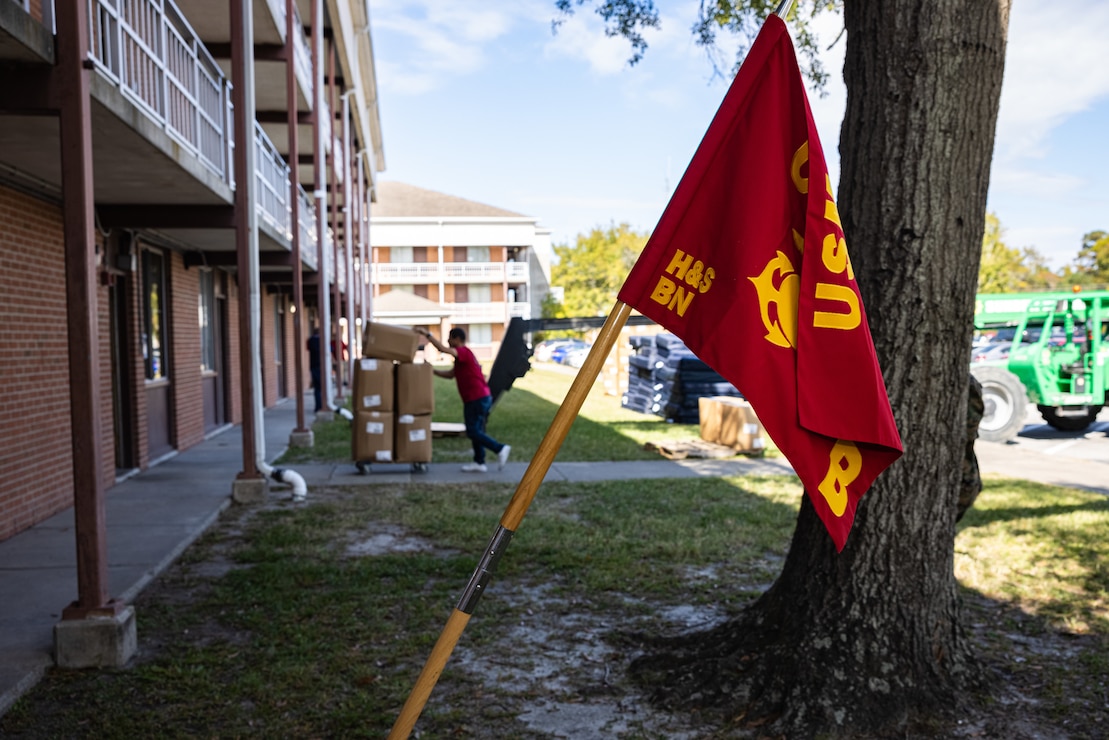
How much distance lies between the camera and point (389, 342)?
1123cm

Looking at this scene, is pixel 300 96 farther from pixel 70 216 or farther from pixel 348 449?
pixel 70 216

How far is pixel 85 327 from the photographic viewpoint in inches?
183

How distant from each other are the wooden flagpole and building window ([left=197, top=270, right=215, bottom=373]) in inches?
561

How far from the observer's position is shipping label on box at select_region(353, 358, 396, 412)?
1110cm

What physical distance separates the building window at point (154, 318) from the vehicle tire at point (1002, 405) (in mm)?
12421

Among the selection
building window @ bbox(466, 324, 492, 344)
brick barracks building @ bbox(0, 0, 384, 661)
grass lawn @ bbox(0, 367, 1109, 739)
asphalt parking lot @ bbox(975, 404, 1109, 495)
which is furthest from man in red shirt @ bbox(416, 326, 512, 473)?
building window @ bbox(466, 324, 492, 344)

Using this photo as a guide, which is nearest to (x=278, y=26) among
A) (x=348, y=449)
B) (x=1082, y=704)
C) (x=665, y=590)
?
(x=348, y=449)

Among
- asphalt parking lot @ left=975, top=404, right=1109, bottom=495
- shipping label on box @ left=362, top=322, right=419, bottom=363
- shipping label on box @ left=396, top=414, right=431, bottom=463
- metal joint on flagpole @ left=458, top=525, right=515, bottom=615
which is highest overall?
shipping label on box @ left=362, top=322, right=419, bottom=363

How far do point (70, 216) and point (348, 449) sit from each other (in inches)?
381

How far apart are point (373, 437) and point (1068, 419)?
481 inches

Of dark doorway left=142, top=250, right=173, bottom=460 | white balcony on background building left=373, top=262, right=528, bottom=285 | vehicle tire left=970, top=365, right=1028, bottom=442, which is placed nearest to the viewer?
dark doorway left=142, top=250, right=173, bottom=460

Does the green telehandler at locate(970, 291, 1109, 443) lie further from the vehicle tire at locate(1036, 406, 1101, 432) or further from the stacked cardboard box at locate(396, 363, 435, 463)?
the stacked cardboard box at locate(396, 363, 435, 463)

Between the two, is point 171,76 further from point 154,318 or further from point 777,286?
point 777,286

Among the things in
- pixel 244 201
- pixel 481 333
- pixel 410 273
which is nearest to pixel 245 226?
pixel 244 201
